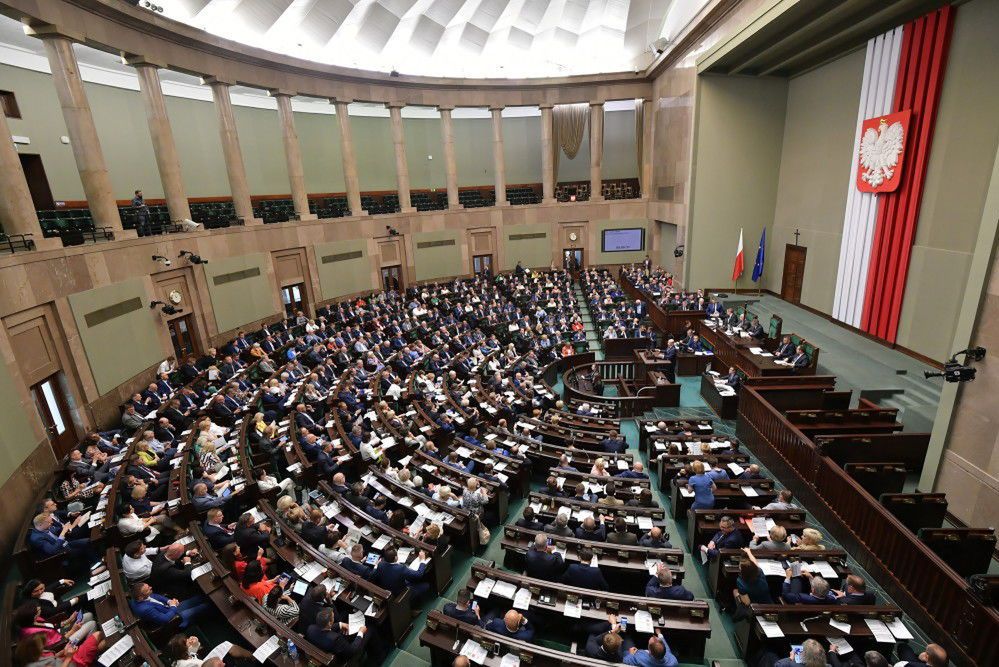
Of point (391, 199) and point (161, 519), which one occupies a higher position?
point (391, 199)

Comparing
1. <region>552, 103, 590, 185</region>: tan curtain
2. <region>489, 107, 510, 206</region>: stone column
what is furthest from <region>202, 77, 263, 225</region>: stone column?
<region>552, 103, 590, 185</region>: tan curtain

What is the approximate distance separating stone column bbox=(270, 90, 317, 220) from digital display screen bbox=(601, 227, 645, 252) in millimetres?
15216

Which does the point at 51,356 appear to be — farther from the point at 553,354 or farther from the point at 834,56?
the point at 834,56

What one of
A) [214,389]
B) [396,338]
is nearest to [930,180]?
[396,338]

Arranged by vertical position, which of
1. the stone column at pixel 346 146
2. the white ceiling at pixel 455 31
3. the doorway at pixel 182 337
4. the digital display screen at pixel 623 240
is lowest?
the doorway at pixel 182 337

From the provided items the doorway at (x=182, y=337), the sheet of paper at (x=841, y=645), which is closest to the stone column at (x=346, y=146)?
the doorway at (x=182, y=337)

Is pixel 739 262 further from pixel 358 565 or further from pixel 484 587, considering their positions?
pixel 358 565

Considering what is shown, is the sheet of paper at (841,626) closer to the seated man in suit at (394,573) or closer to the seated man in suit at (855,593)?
A: the seated man in suit at (855,593)

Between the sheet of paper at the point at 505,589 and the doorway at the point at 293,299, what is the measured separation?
1567 centimetres

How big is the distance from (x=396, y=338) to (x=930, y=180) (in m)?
14.6

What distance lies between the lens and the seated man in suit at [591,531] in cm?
605

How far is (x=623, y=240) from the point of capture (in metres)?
26.1

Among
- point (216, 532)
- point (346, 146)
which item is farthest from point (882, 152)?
point (346, 146)

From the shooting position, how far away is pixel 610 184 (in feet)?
93.5
